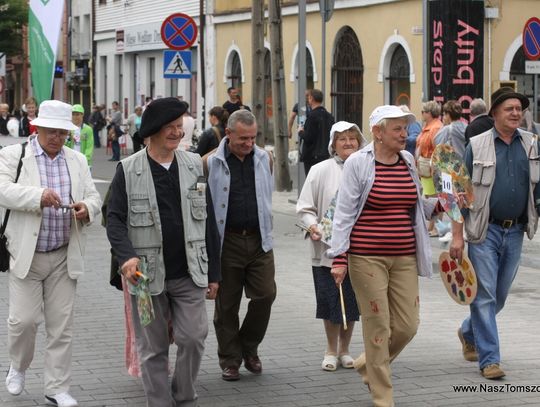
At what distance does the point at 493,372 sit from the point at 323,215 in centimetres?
151

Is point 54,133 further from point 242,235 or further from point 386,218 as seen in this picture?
point 386,218

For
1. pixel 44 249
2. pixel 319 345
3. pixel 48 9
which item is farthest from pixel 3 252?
pixel 48 9

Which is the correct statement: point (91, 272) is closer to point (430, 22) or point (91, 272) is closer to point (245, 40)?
point (430, 22)

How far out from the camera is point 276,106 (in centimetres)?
2494

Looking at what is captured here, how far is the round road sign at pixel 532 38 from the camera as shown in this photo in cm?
1919

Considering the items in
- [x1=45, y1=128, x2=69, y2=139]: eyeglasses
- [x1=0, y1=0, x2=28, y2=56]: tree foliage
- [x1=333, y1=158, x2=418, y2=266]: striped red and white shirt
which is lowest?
[x1=333, y1=158, x2=418, y2=266]: striped red and white shirt

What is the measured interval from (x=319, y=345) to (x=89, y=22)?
47.2m

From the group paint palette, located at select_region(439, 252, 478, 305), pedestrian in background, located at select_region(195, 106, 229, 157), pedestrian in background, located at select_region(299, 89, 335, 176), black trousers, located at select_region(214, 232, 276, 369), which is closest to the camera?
paint palette, located at select_region(439, 252, 478, 305)

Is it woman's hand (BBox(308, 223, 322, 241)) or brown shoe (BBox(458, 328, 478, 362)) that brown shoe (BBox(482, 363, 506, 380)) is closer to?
brown shoe (BBox(458, 328, 478, 362))

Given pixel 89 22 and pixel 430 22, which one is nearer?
pixel 430 22

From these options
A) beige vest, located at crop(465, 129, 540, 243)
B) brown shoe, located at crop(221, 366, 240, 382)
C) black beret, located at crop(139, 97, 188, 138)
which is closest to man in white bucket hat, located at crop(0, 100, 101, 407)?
black beret, located at crop(139, 97, 188, 138)

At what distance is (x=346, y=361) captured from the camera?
346 inches

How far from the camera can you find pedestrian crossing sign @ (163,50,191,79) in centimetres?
2294

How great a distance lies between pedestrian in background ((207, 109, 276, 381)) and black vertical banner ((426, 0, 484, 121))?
1560 centimetres
